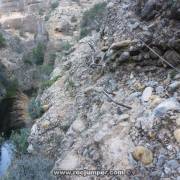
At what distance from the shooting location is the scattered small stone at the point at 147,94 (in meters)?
6.70

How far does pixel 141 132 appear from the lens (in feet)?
20.1

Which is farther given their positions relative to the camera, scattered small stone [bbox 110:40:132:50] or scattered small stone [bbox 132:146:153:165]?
scattered small stone [bbox 110:40:132:50]

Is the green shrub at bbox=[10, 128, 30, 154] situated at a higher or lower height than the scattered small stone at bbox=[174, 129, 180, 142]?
lower

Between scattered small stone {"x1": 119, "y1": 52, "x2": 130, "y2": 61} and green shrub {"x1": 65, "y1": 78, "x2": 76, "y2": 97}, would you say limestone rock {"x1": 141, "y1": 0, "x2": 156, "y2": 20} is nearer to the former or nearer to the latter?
scattered small stone {"x1": 119, "y1": 52, "x2": 130, "y2": 61}

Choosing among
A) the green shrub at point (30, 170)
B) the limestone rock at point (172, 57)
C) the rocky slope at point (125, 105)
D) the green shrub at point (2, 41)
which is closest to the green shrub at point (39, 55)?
the green shrub at point (2, 41)

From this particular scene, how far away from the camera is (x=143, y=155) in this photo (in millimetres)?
5770

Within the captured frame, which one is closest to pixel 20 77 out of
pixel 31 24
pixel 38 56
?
pixel 38 56

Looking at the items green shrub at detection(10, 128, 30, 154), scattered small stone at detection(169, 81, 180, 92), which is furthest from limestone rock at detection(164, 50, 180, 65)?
green shrub at detection(10, 128, 30, 154)

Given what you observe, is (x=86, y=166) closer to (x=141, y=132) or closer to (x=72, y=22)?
(x=141, y=132)

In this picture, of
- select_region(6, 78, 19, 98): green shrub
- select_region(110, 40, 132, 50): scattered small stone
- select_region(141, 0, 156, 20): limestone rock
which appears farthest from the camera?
select_region(6, 78, 19, 98): green shrub

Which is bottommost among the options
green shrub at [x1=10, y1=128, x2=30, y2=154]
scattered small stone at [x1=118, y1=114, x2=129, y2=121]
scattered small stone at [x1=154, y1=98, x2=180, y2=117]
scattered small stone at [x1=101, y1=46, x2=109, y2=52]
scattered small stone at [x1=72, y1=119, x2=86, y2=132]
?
green shrub at [x1=10, y1=128, x2=30, y2=154]

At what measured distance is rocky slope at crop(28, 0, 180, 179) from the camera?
5.86m

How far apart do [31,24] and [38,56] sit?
6.02m

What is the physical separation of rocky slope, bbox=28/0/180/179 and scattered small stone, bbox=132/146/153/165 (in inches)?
0.6
